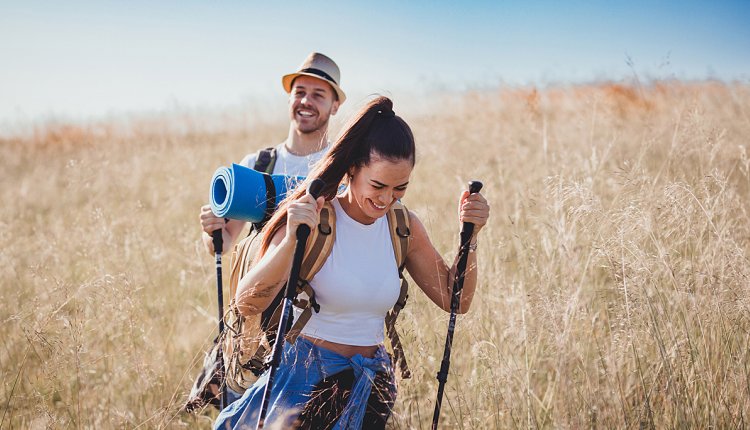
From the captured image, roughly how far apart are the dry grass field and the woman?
0.21m

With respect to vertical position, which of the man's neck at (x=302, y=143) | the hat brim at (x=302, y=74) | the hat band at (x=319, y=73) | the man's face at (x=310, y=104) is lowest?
the man's neck at (x=302, y=143)

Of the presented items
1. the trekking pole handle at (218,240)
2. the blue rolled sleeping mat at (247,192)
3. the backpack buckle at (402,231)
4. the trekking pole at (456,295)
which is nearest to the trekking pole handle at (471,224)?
the trekking pole at (456,295)

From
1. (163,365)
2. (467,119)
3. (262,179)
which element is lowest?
(163,365)

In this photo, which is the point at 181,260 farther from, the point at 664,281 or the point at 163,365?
the point at 664,281

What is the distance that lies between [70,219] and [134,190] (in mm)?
1322

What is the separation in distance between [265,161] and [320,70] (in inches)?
29.7

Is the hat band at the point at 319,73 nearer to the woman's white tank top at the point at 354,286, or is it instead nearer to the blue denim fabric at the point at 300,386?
the woman's white tank top at the point at 354,286

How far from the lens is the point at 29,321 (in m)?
4.02

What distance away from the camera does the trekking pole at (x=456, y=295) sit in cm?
249

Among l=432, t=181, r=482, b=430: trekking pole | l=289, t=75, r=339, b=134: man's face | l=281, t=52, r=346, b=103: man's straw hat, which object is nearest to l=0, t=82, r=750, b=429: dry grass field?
l=432, t=181, r=482, b=430: trekking pole

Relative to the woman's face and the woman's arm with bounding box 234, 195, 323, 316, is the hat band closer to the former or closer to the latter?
the woman's face

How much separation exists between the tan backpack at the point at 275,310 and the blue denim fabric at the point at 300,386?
9 cm

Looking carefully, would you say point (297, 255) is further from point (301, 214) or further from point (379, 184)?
point (379, 184)

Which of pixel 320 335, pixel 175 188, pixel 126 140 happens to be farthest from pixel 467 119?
pixel 320 335
